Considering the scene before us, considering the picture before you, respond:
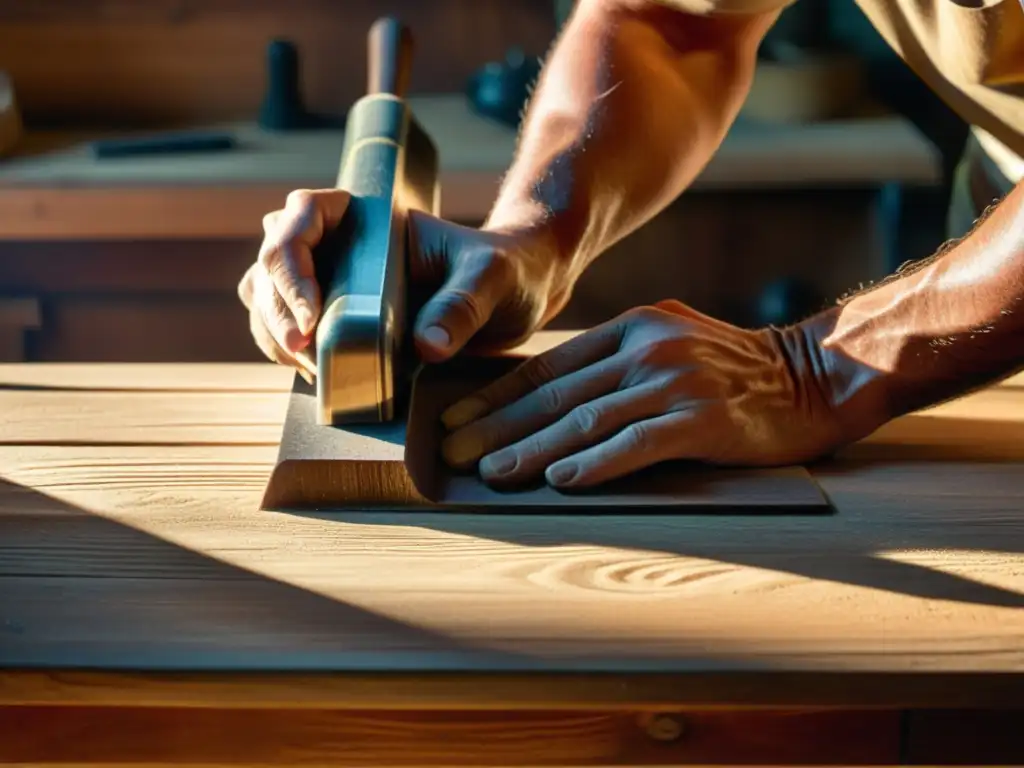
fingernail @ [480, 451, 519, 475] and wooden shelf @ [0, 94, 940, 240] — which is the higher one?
wooden shelf @ [0, 94, 940, 240]

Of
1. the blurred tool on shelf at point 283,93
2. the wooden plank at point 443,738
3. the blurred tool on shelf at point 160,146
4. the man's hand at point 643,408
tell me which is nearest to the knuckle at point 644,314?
the man's hand at point 643,408

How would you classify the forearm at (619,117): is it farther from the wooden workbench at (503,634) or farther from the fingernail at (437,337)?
the wooden workbench at (503,634)

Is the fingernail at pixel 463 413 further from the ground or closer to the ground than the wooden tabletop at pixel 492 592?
further from the ground

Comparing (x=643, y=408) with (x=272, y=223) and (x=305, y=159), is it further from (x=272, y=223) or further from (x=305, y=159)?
(x=305, y=159)

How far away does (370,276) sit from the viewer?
995mm

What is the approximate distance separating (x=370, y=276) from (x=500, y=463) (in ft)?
0.58

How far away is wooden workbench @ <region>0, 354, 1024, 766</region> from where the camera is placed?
0.75m

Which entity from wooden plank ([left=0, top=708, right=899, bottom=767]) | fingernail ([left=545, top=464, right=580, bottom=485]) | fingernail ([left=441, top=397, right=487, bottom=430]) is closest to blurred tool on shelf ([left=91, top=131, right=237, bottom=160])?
fingernail ([left=441, top=397, right=487, bottom=430])

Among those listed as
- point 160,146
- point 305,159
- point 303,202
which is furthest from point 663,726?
point 160,146

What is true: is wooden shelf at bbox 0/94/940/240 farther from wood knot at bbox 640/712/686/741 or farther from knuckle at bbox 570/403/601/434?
wood knot at bbox 640/712/686/741

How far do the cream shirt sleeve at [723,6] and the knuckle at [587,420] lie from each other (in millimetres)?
516

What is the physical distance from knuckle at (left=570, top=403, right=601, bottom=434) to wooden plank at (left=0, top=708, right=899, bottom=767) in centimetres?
28

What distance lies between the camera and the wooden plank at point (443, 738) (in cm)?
77

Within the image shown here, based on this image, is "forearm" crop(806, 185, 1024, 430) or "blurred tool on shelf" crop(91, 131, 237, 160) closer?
"forearm" crop(806, 185, 1024, 430)
